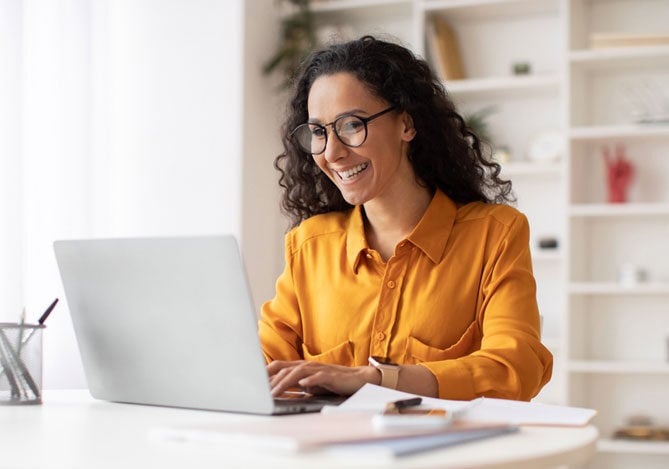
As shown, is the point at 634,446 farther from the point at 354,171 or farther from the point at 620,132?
the point at 354,171

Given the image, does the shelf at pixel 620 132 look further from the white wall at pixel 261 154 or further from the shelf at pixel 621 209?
the white wall at pixel 261 154

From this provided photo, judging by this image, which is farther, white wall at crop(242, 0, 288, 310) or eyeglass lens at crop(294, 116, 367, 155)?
white wall at crop(242, 0, 288, 310)

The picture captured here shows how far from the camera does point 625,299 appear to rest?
13.5ft

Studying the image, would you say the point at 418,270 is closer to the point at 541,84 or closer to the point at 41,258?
the point at 41,258

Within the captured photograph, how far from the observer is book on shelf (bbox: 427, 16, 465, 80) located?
13.8 feet

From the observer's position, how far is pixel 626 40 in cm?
392

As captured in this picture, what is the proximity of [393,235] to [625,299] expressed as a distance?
2.41 m

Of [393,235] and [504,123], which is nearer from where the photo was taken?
[393,235]

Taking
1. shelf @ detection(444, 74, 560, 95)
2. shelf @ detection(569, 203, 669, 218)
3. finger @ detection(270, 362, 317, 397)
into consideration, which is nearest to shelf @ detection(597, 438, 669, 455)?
shelf @ detection(569, 203, 669, 218)

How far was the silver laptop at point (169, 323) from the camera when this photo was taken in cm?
125

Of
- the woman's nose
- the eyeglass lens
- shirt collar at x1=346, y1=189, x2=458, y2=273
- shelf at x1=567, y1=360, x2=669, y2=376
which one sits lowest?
shelf at x1=567, y1=360, x2=669, y2=376

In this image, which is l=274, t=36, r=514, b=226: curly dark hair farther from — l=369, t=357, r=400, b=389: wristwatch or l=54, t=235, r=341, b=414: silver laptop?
l=54, t=235, r=341, b=414: silver laptop

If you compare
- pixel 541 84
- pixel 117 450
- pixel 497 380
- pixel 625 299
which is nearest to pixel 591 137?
pixel 541 84

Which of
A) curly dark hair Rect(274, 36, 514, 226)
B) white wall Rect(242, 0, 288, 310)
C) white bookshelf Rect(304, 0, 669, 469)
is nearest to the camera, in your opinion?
curly dark hair Rect(274, 36, 514, 226)
